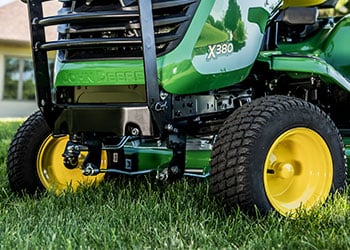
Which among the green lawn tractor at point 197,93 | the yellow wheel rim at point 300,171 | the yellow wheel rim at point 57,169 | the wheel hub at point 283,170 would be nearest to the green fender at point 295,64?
the green lawn tractor at point 197,93

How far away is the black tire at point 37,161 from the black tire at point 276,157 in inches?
43.3

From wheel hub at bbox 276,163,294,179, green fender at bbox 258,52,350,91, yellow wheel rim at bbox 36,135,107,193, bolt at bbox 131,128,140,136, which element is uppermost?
green fender at bbox 258,52,350,91

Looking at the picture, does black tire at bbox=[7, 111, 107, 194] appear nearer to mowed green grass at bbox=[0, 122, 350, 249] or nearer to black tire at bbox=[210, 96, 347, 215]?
mowed green grass at bbox=[0, 122, 350, 249]

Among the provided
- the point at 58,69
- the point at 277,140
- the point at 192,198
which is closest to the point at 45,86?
the point at 58,69

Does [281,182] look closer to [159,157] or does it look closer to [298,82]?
[298,82]

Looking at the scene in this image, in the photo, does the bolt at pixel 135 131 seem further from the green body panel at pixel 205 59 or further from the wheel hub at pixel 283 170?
the wheel hub at pixel 283 170

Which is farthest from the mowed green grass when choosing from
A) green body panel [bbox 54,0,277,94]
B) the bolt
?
green body panel [bbox 54,0,277,94]

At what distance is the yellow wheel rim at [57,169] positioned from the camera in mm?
3639

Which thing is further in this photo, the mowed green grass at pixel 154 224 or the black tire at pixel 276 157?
the black tire at pixel 276 157

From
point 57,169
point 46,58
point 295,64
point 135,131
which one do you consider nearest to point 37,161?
point 57,169

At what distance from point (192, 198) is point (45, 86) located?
90 cm

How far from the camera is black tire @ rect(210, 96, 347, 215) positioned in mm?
2697

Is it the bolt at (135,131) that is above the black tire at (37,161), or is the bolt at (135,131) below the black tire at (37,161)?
above

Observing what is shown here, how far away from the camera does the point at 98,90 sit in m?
3.05
